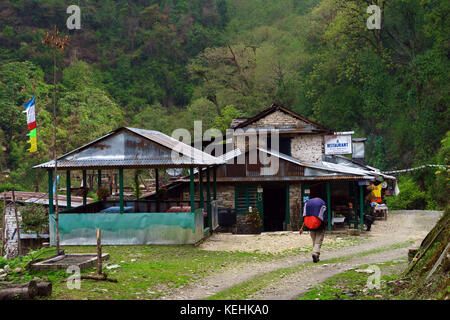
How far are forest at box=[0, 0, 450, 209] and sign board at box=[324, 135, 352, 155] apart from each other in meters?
7.50

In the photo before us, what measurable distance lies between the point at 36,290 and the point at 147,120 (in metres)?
51.7

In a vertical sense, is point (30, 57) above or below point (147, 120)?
above

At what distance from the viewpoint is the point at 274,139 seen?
2798cm

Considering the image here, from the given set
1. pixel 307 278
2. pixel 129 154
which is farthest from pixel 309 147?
pixel 307 278

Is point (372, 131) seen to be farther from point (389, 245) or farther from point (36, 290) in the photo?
point (36, 290)

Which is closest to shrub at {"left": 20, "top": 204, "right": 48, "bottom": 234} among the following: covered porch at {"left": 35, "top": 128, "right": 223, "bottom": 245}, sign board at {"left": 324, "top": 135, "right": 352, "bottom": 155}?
covered porch at {"left": 35, "top": 128, "right": 223, "bottom": 245}

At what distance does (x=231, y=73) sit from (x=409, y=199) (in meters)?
26.9

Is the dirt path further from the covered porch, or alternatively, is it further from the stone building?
the covered porch

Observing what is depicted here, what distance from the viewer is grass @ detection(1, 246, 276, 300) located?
32.8 feet

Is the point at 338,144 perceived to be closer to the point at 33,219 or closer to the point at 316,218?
the point at 316,218

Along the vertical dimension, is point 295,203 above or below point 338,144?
below

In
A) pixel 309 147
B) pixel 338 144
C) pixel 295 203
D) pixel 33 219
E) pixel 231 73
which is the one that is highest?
pixel 231 73

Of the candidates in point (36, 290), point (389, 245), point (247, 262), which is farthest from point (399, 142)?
point (36, 290)

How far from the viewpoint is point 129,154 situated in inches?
693
